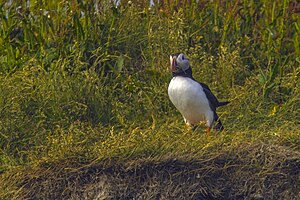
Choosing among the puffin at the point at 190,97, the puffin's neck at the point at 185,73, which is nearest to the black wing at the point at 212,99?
the puffin at the point at 190,97

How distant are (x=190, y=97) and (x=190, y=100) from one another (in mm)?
20

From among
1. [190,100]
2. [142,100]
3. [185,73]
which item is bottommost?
[142,100]

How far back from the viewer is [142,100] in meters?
6.15

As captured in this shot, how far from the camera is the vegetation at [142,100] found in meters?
5.09

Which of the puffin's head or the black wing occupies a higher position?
the puffin's head

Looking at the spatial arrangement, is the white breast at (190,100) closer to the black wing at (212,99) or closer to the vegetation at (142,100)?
the black wing at (212,99)

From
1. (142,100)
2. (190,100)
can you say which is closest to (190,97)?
(190,100)

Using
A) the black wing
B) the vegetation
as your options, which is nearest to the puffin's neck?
the black wing

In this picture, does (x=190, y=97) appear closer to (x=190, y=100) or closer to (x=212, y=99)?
(x=190, y=100)

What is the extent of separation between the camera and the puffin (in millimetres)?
5766

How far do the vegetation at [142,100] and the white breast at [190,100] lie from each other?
0.15m

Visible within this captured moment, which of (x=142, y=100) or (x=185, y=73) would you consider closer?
(x=185, y=73)

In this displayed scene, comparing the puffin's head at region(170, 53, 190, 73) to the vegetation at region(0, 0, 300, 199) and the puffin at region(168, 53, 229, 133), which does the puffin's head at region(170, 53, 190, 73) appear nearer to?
the puffin at region(168, 53, 229, 133)

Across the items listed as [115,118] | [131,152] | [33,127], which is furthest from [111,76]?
[131,152]
